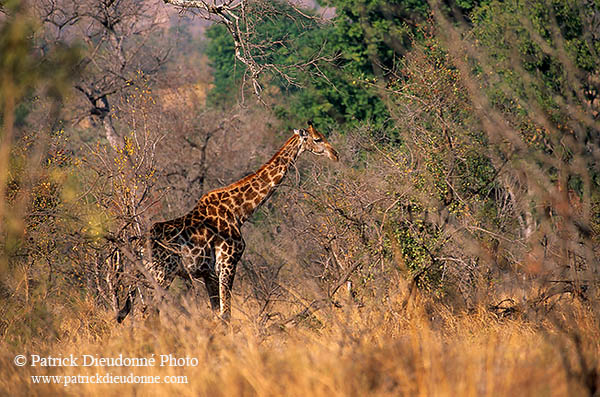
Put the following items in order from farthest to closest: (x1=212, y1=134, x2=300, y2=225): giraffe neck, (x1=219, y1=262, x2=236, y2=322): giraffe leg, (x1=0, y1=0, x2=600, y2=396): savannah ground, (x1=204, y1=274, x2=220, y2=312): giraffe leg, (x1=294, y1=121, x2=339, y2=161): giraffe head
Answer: (x1=294, y1=121, x2=339, y2=161): giraffe head < (x1=212, y1=134, x2=300, y2=225): giraffe neck < (x1=204, y1=274, x2=220, y2=312): giraffe leg < (x1=219, y1=262, x2=236, y2=322): giraffe leg < (x1=0, y1=0, x2=600, y2=396): savannah ground

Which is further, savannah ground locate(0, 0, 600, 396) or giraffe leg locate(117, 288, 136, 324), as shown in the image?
giraffe leg locate(117, 288, 136, 324)

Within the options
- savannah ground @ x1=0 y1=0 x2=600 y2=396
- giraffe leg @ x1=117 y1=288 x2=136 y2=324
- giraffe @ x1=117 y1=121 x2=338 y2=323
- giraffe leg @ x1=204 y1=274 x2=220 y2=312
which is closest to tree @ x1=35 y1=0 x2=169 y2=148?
savannah ground @ x1=0 y1=0 x2=600 y2=396

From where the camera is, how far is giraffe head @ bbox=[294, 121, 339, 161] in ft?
32.5

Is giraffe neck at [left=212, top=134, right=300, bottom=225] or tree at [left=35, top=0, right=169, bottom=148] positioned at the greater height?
tree at [left=35, top=0, right=169, bottom=148]

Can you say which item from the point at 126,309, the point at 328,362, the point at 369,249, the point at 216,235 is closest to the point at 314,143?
the point at 369,249

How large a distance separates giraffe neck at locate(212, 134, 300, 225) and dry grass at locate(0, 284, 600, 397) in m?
2.34

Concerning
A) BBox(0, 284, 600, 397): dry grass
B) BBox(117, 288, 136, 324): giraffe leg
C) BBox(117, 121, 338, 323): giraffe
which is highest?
BBox(117, 121, 338, 323): giraffe

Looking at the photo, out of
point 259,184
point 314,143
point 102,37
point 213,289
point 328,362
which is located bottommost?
point 328,362

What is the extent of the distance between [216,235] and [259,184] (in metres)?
1.03

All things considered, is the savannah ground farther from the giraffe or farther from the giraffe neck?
the giraffe neck

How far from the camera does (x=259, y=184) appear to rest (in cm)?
982

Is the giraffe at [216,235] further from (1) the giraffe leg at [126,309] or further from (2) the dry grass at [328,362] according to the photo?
(2) the dry grass at [328,362]

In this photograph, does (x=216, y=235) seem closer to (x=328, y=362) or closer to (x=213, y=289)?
(x=213, y=289)

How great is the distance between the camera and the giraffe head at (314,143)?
991 cm
